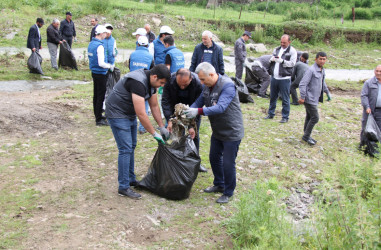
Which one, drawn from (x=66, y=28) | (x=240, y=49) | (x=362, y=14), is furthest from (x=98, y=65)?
(x=362, y=14)

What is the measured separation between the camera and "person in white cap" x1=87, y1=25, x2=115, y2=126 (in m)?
6.45

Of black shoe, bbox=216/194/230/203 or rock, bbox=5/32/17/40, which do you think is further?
rock, bbox=5/32/17/40

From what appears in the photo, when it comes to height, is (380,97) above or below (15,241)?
above

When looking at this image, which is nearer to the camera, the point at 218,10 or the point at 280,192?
Answer: the point at 280,192

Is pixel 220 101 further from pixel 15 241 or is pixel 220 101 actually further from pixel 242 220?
pixel 15 241

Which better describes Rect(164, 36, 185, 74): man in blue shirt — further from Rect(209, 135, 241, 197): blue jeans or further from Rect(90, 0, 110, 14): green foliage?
Rect(90, 0, 110, 14): green foliage

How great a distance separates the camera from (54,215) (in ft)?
13.0

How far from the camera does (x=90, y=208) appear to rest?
13.6ft

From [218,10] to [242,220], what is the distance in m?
23.1

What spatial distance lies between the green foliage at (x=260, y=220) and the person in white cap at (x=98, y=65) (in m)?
3.85

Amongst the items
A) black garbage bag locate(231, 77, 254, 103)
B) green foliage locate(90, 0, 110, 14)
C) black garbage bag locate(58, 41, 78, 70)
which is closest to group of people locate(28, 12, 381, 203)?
black garbage bag locate(231, 77, 254, 103)

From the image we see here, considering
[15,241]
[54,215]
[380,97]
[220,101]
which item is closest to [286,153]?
[380,97]

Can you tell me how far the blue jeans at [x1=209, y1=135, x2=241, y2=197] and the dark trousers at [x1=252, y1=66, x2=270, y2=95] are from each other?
5.53 meters

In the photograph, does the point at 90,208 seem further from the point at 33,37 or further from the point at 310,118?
the point at 33,37
